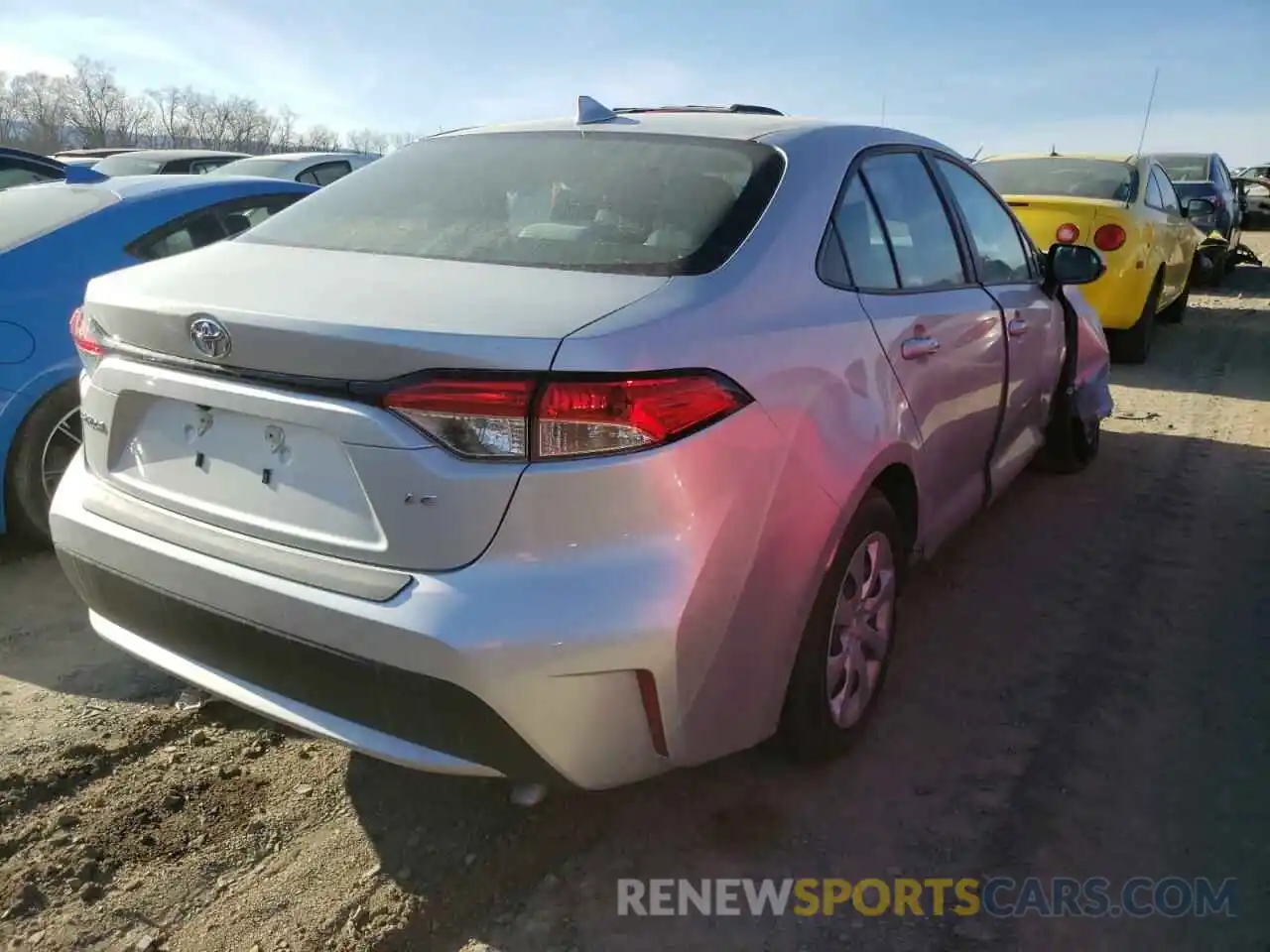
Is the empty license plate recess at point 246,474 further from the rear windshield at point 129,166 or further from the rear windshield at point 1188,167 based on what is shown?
the rear windshield at point 1188,167

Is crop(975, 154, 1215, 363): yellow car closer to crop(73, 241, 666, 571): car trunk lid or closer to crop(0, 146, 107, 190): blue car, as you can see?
crop(73, 241, 666, 571): car trunk lid

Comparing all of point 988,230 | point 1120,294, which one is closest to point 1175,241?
point 1120,294

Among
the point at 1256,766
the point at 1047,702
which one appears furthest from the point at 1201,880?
the point at 1047,702

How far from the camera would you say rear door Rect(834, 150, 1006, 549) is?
2.74 meters

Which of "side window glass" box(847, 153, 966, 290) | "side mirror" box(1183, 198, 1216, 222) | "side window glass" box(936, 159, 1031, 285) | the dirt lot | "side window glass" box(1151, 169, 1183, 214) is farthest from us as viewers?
Result: "side mirror" box(1183, 198, 1216, 222)

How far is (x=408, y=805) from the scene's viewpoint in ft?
8.39

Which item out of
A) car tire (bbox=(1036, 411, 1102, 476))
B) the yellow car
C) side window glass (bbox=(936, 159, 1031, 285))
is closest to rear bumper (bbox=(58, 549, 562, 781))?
side window glass (bbox=(936, 159, 1031, 285))

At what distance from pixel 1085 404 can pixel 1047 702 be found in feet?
7.47

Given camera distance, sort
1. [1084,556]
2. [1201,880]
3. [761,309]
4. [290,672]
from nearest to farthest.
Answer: [290,672]
[761,309]
[1201,880]
[1084,556]

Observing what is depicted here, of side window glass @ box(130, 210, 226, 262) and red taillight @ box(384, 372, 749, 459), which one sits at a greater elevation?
red taillight @ box(384, 372, 749, 459)

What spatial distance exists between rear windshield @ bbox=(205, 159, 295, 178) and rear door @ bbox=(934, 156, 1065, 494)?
816cm

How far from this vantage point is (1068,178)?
805cm

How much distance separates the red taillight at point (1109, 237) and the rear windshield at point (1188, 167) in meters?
7.46

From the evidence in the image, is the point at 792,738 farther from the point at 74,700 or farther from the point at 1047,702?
the point at 74,700
